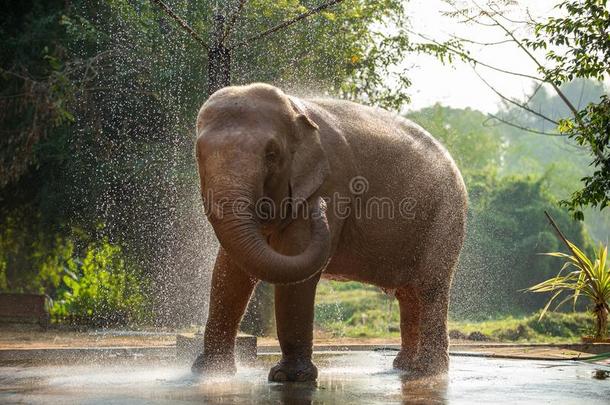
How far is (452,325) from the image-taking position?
72.9 ft

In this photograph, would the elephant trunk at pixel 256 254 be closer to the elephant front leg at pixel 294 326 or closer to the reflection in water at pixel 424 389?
the elephant front leg at pixel 294 326

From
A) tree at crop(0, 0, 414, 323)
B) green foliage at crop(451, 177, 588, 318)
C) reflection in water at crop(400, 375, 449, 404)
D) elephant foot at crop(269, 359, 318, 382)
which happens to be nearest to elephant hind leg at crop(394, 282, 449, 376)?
reflection in water at crop(400, 375, 449, 404)

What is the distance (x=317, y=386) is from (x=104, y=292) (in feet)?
35.9

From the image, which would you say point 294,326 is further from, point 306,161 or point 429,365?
point 429,365

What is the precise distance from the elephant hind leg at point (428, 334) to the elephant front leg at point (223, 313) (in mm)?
1738

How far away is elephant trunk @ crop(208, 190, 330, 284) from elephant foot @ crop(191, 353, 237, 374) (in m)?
1.64

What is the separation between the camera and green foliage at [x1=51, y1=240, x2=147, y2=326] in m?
17.3

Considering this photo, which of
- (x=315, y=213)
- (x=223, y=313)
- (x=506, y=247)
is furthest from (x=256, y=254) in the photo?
(x=506, y=247)

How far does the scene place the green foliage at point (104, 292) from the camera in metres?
17.3

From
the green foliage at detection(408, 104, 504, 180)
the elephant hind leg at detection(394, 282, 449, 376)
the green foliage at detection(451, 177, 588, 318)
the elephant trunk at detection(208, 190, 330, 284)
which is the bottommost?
the elephant hind leg at detection(394, 282, 449, 376)

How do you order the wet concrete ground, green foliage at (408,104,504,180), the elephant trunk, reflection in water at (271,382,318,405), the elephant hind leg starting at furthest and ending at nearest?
green foliage at (408,104,504,180) → the elephant hind leg → the elephant trunk → the wet concrete ground → reflection in water at (271,382,318,405)

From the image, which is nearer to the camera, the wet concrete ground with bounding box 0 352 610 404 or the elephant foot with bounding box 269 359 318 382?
the wet concrete ground with bounding box 0 352 610 404

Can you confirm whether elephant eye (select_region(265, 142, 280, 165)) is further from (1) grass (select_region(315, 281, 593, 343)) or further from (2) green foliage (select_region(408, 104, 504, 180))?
(2) green foliage (select_region(408, 104, 504, 180))

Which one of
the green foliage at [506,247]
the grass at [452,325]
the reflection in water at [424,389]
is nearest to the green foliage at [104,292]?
the grass at [452,325]
